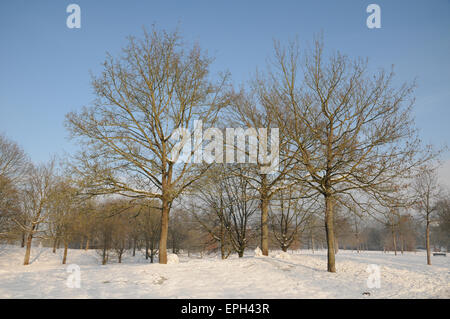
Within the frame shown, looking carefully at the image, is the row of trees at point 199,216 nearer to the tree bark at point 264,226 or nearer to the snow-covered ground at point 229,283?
the tree bark at point 264,226

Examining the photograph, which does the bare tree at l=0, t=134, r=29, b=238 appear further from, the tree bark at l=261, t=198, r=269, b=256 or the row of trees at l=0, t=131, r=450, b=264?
the tree bark at l=261, t=198, r=269, b=256

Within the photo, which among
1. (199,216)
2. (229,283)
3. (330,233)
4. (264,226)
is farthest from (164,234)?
(199,216)

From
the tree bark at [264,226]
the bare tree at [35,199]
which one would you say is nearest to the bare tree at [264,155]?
the tree bark at [264,226]

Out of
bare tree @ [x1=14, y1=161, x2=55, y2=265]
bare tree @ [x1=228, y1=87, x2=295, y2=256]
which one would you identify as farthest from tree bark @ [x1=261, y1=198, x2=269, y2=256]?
bare tree @ [x1=14, y1=161, x2=55, y2=265]

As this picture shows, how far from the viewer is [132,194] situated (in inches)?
540

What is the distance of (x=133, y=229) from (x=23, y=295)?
2958 cm

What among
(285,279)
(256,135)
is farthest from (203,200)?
(285,279)

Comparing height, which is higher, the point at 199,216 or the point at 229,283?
the point at 199,216

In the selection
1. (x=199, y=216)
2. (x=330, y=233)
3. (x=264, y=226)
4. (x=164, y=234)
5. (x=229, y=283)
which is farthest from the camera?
(x=199, y=216)

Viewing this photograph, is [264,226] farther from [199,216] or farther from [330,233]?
[199,216]

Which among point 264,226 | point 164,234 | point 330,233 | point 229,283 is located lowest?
point 229,283

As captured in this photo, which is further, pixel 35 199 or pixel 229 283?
pixel 35 199

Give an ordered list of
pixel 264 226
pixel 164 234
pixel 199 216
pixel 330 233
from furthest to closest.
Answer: pixel 199 216
pixel 264 226
pixel 164 234
pixel 330 233

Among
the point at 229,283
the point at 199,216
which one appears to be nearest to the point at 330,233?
the point at 229,283
